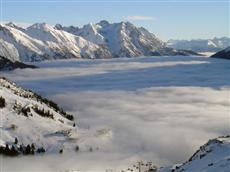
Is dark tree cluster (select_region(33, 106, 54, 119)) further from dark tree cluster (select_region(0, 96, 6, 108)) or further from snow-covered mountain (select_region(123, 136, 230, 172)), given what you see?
snow-covered mountain (select_region(123, 136, 230, 172))

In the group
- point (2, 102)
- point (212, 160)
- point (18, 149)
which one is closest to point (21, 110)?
point (2, 102)

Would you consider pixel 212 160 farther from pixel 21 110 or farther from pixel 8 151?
pixel 21 110

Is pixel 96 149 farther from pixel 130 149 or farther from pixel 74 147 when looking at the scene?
pixel 130 149

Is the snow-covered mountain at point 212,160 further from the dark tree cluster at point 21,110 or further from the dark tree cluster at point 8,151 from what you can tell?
the dark tree cluster at point 21,110

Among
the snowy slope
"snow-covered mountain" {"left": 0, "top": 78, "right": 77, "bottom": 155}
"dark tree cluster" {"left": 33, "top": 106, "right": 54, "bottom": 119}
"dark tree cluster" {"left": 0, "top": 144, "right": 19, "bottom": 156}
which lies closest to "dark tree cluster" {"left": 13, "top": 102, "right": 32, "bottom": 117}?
"snow-covered mountain" {"left": 0, "top": 78, "right": 77, "bottom": 155}

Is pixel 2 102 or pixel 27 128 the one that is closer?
pixel 27 128
